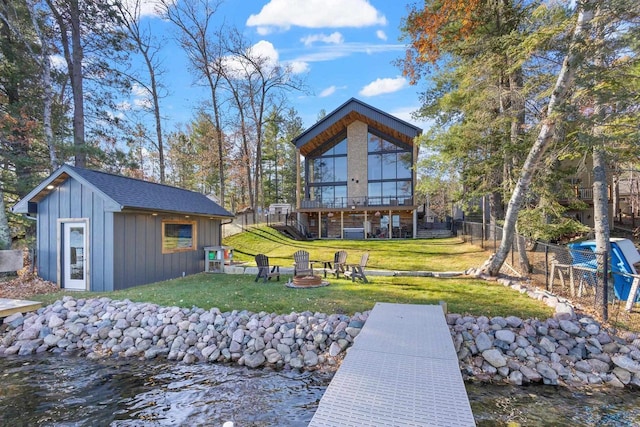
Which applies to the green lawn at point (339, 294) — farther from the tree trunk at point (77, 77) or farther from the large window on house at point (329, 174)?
the large window on house at point (329, 174)

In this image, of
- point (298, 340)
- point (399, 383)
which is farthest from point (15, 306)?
point (399, 383)

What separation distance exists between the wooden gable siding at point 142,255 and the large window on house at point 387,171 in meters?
14.8

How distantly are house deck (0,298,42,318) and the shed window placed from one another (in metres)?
3.17

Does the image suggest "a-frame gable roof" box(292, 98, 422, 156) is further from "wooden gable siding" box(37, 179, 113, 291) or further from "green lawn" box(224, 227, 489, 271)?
"wooden gable siding" box(37, 179, 113, 291)

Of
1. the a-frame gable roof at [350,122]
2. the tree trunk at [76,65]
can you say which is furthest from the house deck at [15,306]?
the a-frame gable roof at [350,122]

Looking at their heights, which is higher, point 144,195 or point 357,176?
point 357,176

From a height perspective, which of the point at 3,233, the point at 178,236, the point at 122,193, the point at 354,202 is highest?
the point at 354,202

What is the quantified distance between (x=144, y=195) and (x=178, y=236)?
1.66 metres

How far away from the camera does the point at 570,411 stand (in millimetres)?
3607

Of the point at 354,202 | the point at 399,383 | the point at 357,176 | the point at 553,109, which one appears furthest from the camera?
the point at 357,176

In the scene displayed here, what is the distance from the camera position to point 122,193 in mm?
8141

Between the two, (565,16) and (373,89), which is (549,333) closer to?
(565,16)

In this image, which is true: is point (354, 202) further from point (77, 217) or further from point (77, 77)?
point (77, 217)

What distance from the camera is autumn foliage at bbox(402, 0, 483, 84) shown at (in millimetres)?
8195
